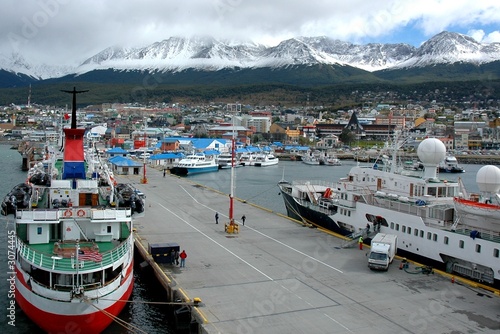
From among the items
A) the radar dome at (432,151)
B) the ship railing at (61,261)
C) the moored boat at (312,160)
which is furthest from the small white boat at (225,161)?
the ship railing at (61,261)

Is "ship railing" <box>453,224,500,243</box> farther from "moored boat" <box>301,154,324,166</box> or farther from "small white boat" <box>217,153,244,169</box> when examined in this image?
"moored boat" <box>301,154,324,166</box>

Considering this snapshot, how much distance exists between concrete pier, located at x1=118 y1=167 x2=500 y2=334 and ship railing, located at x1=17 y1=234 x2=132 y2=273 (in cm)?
258

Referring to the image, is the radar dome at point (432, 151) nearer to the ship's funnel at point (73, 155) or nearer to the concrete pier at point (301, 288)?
the concrete pier at point (301, 288)

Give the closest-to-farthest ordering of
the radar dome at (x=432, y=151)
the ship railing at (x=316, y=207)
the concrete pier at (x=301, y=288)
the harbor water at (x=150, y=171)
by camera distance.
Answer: the concrete pier at (x=301, y=288)
the harbor water at (x=150, y=171)
the radar dome at (x=432, y=151)
the ship railing at (x=316, y=207)

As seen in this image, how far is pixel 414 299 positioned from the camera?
57.0 ft

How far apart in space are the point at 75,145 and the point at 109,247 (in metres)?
5.20

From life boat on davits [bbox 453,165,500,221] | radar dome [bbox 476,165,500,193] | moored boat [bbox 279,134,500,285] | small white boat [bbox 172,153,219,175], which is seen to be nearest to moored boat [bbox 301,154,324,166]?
small white boat [bbox 172,153,219,175]

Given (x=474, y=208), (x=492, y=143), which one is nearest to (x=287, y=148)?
(x=492, y=143)

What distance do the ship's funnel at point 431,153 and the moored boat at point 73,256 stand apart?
46.8ft

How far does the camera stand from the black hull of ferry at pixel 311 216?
92.9 feet

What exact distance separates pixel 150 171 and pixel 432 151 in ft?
138

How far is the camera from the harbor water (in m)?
17.3

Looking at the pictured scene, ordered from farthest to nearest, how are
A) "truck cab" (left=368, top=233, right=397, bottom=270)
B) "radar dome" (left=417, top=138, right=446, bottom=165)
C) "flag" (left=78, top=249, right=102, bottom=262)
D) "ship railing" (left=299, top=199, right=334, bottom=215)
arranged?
"ship railing" (left=299, top=199, right=334, bottom=215) → "radar dome" (left=417, top=138, right=446, bottom=165) → "truck cab" (left=368, top=233, right=397, bottom=270) → "flag" (left=78, top=249, right=102, bottom=262)

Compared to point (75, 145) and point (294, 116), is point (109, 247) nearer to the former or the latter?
point (75, 145)
